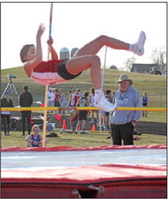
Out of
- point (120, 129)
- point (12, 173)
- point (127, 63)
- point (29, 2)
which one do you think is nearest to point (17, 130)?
point (120, 129)

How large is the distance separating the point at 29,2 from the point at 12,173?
230cm

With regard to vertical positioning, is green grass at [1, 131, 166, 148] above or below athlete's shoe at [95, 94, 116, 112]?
below

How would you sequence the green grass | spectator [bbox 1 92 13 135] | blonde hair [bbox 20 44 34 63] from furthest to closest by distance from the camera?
1. spectator [bbox 1 92 13 135]
2. the green grass
3. blonde hair [bbox 20 44 34 63]

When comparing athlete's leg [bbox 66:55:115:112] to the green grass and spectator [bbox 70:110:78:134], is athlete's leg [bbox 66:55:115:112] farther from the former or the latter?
spectator [bbox 70:110:78:134]

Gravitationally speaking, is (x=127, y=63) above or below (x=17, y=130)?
above

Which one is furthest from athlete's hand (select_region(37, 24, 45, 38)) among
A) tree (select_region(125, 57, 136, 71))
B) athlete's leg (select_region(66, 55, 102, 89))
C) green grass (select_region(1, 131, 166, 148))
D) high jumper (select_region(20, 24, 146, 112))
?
tree (select_region(125, 57, 136, 71))

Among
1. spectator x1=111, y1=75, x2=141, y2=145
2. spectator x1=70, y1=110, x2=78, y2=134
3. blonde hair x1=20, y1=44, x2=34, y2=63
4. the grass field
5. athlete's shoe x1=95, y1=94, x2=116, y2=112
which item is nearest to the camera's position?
athlete's shoe x1=95, y1=94, x2=116, y2=112

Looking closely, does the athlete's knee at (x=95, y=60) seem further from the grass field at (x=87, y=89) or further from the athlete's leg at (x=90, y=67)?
the grass field at (x=87, y=89)

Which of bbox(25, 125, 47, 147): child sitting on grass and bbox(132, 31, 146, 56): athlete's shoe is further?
bbox(25, 125, 47, 147): child sitting on grass

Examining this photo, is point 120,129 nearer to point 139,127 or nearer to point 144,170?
point 144,170

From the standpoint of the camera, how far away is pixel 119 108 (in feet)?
20.7

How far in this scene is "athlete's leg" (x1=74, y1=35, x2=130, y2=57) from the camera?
14.7ft

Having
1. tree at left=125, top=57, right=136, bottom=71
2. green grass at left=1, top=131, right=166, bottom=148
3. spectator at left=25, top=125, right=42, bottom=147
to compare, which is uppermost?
tree at left=125, top=57, right=136, bottom=71

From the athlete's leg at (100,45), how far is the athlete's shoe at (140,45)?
0.28 feet
